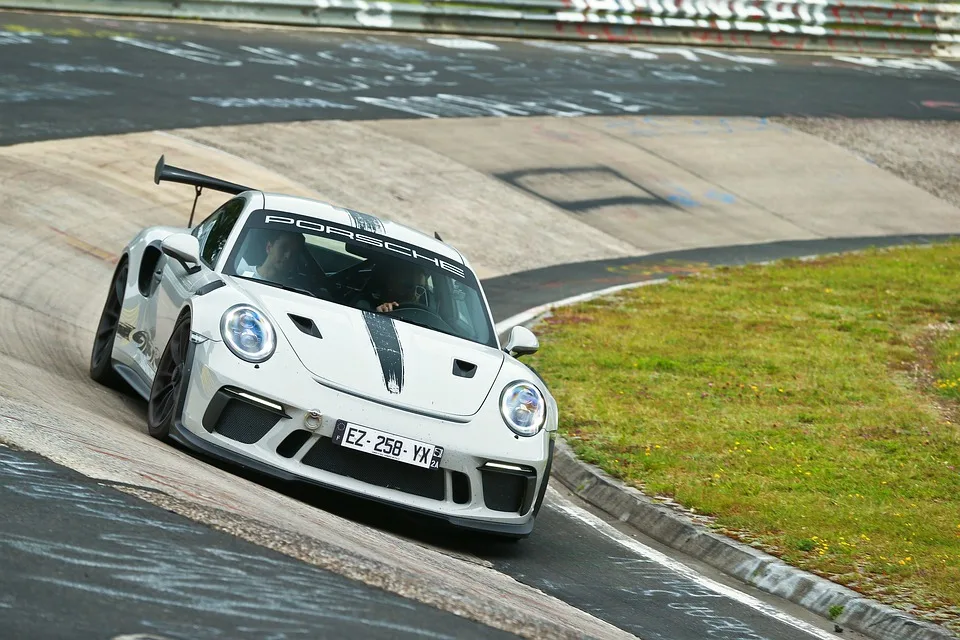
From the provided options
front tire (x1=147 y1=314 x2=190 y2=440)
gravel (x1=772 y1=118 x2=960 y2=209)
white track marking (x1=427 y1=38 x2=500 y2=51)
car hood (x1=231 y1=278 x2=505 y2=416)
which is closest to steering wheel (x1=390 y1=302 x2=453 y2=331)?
car hood (x1=231 y1=278 x2=505 y2=416)

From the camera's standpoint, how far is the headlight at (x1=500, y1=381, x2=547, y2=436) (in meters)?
6.89

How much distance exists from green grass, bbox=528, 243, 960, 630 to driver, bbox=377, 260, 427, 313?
1812 millimetres

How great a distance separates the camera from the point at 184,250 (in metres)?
7.65

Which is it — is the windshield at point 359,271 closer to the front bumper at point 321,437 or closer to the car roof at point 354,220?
the car roof at point 354,220

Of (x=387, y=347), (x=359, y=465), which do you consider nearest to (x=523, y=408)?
(x=387, y=347)

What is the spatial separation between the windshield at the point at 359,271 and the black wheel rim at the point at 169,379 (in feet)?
2.14

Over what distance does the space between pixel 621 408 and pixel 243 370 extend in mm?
4423

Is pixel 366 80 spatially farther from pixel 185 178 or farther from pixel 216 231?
pixel 216 231

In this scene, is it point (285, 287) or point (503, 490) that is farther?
point (285, 287)

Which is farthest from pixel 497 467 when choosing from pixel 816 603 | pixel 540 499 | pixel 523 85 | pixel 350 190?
pixel 523 85

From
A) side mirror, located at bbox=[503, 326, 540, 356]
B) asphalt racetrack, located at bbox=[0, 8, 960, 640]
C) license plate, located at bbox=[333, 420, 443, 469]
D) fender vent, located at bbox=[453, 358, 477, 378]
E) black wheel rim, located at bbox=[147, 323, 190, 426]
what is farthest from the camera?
side mirror, located at bbox=[503, 326, 540, 356]

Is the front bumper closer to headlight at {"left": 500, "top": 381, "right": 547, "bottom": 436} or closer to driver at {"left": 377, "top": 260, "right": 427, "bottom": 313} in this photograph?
headlight at {"left": 500, "top": 381, "right": 547, "bottom": 436}

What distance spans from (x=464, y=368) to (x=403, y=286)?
37.3 inches

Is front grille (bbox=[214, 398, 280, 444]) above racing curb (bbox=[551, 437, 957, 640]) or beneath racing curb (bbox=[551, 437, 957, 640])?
above
